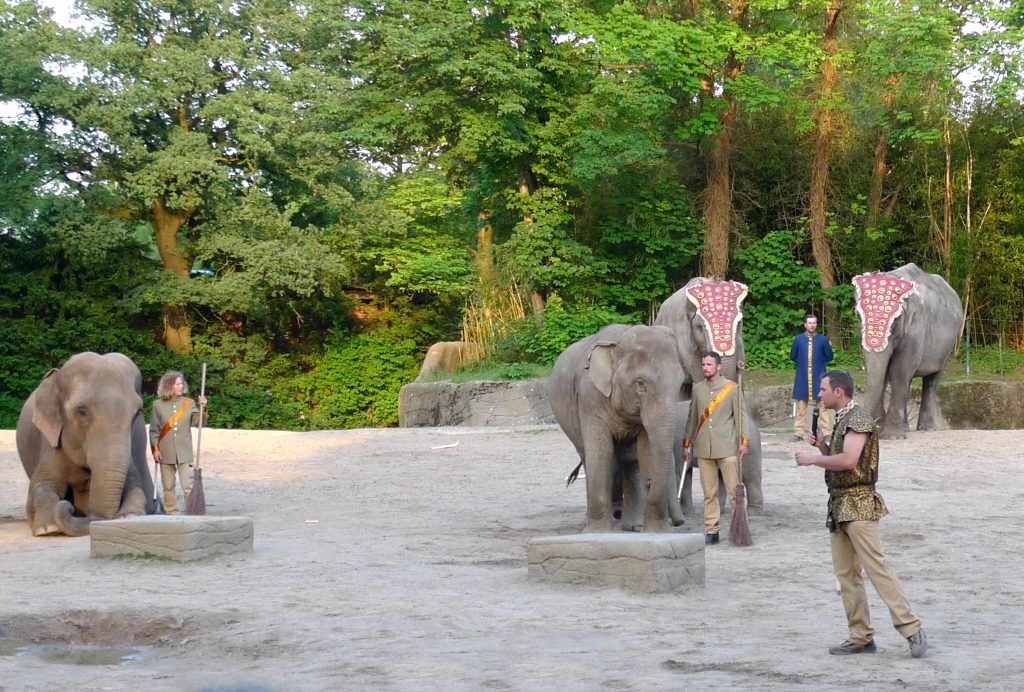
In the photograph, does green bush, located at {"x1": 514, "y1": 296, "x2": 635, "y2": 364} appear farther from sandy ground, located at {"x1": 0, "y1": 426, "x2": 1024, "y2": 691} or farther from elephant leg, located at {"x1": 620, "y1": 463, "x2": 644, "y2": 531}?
elephant leg, located at {"x1": 620, "y1": 463, "x2": 644, "y2": 531}

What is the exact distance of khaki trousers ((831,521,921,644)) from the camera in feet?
24.7

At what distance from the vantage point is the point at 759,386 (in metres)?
25.8

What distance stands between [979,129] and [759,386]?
9.11 metres

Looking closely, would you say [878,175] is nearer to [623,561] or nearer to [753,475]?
[753,475]

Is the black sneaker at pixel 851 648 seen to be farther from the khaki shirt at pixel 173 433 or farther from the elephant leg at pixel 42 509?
the khaki shirt at pixel 173 433

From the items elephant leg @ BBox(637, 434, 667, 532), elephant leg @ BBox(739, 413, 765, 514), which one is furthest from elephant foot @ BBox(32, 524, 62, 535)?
elephant leg @ BBox(739, 413, 765, 514)

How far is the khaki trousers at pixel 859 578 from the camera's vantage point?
24.7ft

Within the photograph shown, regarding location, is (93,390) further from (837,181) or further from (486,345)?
(837,181)

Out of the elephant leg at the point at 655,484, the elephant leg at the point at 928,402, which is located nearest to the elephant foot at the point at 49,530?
the elephant leg at the point at 655,484

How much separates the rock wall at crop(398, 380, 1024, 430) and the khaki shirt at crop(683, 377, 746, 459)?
11.6 meters

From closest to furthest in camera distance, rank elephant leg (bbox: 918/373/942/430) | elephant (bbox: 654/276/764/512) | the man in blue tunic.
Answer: elephant (bbox: 654/276/764/512) < the man in blue tunic < elephant leg (bbox: 918/373/942/430)

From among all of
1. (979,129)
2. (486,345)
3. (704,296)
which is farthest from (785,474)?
(979,129)

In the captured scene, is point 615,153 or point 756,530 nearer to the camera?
point 756,530

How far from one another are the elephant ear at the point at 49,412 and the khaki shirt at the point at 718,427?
6323mm
